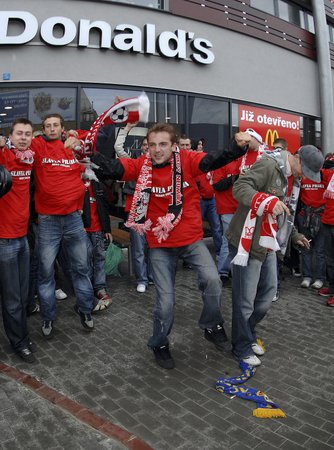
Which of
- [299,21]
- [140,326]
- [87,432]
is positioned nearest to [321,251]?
[140,326]

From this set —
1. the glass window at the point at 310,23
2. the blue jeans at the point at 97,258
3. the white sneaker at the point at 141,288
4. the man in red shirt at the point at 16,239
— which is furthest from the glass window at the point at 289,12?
the man in red shirt at the point at 16,239

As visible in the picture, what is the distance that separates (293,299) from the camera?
5.30 meters

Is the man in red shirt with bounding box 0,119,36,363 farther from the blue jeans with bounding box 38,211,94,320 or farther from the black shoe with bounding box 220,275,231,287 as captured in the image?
the black shoe with bounding box 220,275,231,287

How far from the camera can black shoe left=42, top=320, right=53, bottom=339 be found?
4.05 metres

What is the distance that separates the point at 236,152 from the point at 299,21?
1091cm

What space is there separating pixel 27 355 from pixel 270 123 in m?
9.15

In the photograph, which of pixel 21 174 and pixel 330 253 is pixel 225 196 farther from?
pixel 21 174

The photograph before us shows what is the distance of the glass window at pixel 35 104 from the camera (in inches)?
290

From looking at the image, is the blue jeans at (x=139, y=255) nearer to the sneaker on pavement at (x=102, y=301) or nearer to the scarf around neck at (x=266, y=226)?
the sneaker on pavement at (x=102, y=301)

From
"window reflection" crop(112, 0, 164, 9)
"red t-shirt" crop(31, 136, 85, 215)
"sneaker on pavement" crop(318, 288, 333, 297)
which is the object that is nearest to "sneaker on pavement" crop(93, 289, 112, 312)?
"red t-shirt" crop(31, 136, 85, 215)

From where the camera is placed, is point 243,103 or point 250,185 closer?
point 250,185

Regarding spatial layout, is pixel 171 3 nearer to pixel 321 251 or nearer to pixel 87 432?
pixel 321 251

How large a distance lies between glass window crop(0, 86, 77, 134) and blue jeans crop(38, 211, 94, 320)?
4.09 metres

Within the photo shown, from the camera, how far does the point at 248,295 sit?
340cm
